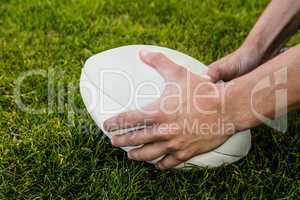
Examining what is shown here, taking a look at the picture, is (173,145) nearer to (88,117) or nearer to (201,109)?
(201,109)

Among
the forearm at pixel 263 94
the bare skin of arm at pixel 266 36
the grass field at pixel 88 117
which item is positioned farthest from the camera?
the bare skin of arm at pixel 266 36

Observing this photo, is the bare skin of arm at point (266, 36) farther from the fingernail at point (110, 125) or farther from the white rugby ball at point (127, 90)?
the fingernail at point (110, 125)

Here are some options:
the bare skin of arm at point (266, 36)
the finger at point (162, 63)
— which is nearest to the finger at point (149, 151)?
the finger at point (162, 63)

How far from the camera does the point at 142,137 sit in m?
1.64

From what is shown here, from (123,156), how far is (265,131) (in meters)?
0.57

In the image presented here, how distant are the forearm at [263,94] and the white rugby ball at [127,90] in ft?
0.53

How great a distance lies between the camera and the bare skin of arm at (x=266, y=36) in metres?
2.01

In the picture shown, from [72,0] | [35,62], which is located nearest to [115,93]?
[35,62]

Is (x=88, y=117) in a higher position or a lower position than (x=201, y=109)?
lower

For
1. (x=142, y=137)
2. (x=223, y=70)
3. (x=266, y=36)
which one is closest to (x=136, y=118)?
(x=142, y=137)

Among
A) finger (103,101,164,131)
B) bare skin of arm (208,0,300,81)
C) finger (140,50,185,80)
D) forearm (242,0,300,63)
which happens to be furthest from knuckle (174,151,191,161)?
forearm (242,0,300,63)

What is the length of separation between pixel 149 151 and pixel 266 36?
0.72 m

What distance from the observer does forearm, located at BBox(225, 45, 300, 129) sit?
157 cm

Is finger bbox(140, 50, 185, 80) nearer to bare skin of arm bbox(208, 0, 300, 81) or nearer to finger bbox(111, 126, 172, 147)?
finger bbox(111, 126, 172, 147)
